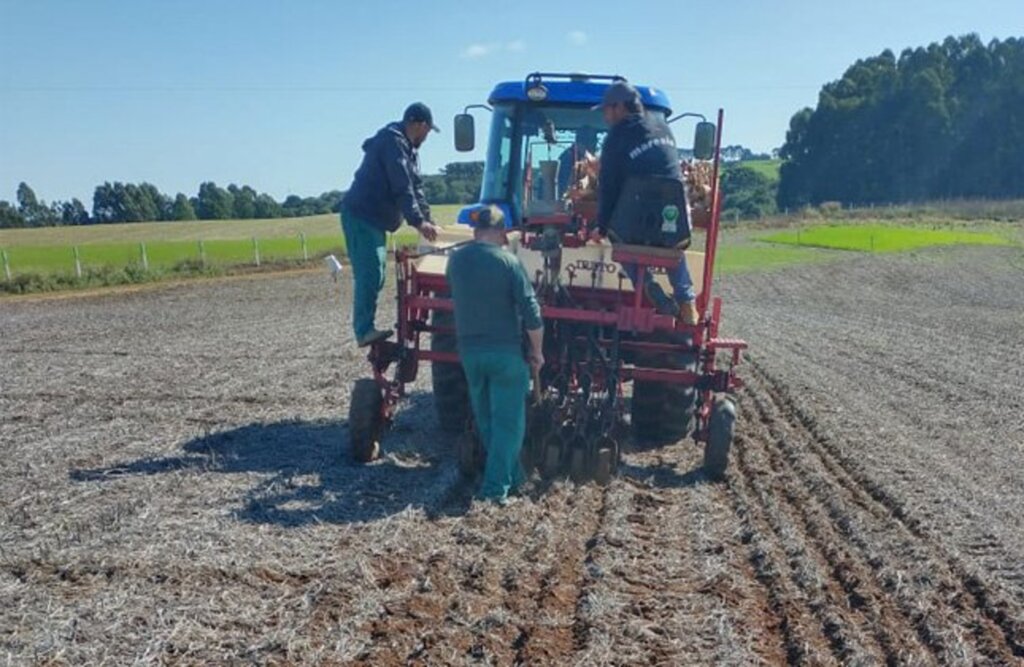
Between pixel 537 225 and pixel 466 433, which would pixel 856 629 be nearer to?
pixel 466 433

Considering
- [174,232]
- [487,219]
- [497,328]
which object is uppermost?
[487,219]

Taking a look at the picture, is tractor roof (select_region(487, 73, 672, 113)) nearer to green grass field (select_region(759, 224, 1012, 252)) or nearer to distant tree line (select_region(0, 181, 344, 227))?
green grass field (select_region(759, 224, 1012, 252))

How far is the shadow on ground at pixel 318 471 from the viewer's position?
662 cm

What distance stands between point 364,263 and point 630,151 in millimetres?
2131

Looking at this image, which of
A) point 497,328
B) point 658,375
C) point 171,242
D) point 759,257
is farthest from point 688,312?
point 171,242

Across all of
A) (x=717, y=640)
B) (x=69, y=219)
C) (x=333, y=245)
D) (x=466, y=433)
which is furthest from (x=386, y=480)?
(x=69, y=219)

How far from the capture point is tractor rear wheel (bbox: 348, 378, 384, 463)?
781cm

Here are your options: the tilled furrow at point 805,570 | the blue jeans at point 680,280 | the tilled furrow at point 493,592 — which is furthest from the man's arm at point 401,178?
the tilled furrow at point 805,570

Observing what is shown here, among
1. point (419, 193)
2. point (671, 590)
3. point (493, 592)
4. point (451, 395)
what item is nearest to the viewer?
point (493, 592)

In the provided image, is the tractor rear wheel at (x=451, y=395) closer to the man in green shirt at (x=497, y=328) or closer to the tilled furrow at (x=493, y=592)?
the man in green shirt at (x=497, y=328)

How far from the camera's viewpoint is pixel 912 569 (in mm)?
5840

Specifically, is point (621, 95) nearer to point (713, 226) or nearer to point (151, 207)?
point (713, 226)

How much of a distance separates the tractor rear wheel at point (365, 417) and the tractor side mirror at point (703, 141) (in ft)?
11.7

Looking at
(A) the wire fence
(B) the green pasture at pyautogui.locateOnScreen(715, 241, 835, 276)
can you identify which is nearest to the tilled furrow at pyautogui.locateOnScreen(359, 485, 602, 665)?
(A) the wire fence
